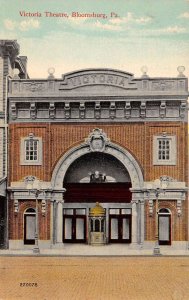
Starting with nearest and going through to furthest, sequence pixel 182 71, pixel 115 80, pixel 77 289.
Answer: pixel 77 289
pixel 182 71
pixel 115 80

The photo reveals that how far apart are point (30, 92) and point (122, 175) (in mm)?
4874

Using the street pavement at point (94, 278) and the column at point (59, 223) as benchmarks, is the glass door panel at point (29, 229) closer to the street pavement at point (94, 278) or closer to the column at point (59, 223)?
the column at point (59, 223)

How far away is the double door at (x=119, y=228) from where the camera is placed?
26203mm

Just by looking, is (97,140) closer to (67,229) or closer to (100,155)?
(100,155)

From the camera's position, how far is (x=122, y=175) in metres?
26.5

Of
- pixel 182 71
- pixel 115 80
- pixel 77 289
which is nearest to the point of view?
pixel 77 289

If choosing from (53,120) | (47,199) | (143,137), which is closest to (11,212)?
(47,199)

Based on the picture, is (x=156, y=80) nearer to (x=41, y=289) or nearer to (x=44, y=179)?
(x=44, y=179)

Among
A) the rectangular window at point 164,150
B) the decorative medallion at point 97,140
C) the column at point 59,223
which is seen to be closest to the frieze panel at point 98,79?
the decorative medallion at point 97,140

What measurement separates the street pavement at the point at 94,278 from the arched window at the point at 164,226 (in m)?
1.58

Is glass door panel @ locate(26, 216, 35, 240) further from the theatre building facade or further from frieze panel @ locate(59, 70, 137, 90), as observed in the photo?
frieze panel @ locate(59, 70, 137, 90)

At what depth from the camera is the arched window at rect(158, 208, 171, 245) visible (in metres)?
25.3

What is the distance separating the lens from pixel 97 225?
2652 centimetres

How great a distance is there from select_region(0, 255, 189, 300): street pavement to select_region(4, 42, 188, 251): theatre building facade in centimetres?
223
